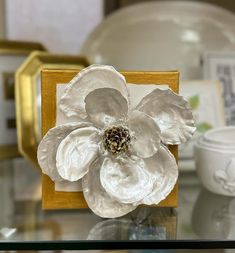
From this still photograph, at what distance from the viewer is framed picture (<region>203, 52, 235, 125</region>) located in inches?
20.1

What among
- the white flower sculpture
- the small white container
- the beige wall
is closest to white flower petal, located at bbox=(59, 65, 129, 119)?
the white flower sculpture

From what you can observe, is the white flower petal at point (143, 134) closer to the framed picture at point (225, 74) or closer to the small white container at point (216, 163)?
the small white container at point (216, 163)

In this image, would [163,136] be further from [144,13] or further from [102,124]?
[144,13]

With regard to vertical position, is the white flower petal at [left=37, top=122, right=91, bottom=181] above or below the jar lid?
above

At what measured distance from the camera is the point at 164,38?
52 centimetres

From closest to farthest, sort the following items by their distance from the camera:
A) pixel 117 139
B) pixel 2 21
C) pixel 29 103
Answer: pixel 117 139
pixel 29 103
pixel 2 21

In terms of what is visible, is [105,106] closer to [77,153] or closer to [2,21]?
[77,153]

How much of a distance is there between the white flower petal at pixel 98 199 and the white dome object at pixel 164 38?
200 mm

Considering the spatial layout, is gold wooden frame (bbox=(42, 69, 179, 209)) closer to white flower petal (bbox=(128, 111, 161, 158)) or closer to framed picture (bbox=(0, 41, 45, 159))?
white flower petal (bbox=(128, 111, 161, 158))

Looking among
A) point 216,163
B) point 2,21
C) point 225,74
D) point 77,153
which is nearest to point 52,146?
point 77,153

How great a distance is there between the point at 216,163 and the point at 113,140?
0.11 m

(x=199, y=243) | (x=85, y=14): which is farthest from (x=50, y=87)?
(x=85, y=14)

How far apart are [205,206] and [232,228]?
0.17ft

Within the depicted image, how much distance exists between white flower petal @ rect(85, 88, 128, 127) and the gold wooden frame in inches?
1.1
